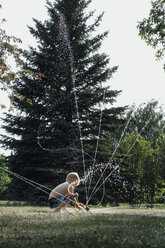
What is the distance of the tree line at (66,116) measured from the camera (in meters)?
16.3

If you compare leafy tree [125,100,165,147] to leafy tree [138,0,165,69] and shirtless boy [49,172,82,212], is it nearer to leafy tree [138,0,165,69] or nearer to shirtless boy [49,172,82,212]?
leafy tree [138,0,165,69]

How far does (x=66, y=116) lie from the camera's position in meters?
17.4

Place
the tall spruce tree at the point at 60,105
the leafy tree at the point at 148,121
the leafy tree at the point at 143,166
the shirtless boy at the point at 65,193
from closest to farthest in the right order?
1. the shirtless boy at the point at 65,193
2. the tall spruce tree at the point at 60,105
3. the leafy tree at the point at 143,166
4. the leafy tree at the point at 148,121

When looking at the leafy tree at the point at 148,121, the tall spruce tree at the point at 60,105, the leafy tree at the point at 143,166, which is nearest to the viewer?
the tall spruce tree at the point at 60,105

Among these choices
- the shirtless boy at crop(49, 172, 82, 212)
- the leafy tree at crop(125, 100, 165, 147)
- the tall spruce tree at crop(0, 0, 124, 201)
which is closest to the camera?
the shirtless boy at crop(49, 172, 82, 212)

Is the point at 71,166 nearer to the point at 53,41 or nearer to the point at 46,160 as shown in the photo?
the point at 46,160

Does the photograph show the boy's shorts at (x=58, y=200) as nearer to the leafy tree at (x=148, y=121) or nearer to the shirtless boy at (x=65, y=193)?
the shirtless boy at (x=65, y=193)

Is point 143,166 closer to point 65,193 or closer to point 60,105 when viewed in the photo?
point 60,105

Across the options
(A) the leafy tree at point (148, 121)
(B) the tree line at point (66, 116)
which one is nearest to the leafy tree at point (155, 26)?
(B) the tree line at point (66, 116)

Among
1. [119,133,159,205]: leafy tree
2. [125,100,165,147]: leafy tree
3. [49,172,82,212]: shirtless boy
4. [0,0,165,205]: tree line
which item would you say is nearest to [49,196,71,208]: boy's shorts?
[49,172,82,212]: shirtless boy

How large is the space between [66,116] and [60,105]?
33.9 inches

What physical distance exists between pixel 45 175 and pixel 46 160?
103 cm

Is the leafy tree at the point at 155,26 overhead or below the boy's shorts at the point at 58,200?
overhead

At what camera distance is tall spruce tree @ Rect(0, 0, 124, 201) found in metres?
16.3
